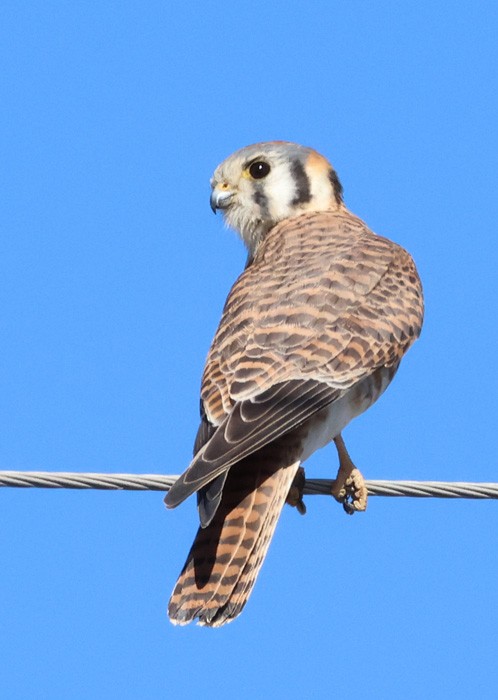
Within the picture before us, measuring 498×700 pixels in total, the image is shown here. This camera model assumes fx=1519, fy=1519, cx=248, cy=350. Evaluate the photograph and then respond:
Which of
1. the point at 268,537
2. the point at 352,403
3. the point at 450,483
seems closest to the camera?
the point at 450,483

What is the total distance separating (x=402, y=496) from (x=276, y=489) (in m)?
0.53

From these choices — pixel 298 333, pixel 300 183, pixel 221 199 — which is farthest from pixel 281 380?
pixel 300 183

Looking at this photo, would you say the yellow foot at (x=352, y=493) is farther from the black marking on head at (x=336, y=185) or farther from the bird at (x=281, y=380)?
the black marking on head at (x=336, y=185)

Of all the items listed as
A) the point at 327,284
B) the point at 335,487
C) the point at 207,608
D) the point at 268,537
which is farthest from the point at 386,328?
the point at 207,608

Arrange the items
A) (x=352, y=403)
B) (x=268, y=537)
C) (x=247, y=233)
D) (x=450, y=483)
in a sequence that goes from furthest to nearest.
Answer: (x=247, y=233) < (x=352, y=403) < (x=268, y=537) < (x=450, y=483)

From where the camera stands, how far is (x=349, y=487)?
559cm

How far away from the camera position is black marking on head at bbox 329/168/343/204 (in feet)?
22.8

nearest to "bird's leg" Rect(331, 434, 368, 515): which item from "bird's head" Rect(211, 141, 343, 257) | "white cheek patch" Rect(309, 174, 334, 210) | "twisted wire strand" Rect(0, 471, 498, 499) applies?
"twisted wire strand" Rect(0, 471, 498, 499)

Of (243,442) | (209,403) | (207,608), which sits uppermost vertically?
(209,403)

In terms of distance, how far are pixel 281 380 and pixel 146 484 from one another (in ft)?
2.03

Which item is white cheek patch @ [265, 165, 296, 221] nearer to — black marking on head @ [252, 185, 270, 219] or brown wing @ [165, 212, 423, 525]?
black marking on head @ [252, 185, 270, 219]

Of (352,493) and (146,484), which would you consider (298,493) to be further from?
(146,484)

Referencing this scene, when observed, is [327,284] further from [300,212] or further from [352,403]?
[300,212]

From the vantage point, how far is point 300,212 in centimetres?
673
